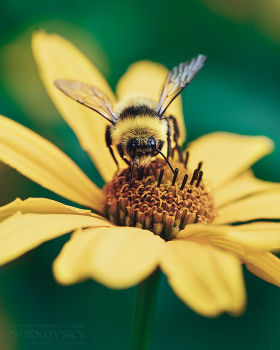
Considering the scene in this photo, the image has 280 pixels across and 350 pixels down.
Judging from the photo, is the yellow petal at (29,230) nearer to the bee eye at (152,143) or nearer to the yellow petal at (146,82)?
the bee eye at (152,143)

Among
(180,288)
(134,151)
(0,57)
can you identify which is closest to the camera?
(180,288)

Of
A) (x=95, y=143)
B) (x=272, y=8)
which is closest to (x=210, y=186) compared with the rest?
(x=95, y=143)

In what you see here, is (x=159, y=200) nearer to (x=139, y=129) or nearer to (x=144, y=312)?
(x=139, y=129)

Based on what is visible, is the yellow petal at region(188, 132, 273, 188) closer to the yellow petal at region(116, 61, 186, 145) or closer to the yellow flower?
the yellow flower

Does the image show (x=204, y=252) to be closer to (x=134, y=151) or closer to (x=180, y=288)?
(x=180, y=288)

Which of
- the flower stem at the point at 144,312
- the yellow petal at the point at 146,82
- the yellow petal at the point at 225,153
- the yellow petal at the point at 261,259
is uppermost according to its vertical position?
the yellow petal at the point at 146,82

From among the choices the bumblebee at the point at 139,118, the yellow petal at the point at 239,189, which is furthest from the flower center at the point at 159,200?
the yellow petal at the point at 239,189

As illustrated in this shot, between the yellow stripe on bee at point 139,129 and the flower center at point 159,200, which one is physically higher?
the yellow stripe on bee at point 139,129
